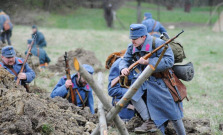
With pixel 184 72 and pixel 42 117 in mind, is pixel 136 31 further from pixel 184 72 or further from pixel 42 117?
pixel 42 117

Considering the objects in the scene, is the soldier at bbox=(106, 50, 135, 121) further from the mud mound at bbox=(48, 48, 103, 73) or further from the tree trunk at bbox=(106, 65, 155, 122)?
the mud mound at bbox=(48, 48, 103, 73)

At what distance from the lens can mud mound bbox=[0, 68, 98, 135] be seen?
13.9 ft

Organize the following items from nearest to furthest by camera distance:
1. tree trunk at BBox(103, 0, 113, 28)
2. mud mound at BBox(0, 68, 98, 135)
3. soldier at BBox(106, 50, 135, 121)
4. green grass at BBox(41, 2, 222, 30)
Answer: mud mound at BBox(0, 68, 98, 135) < soldier at BBox(106, 50, 135, 121) < tree trunk at BBox(103, 0, 113, 28) < green grass at BBox(41, 2, 222, 30)

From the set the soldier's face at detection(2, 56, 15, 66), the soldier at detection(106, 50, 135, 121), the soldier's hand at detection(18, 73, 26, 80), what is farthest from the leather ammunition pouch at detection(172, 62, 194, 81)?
the soldier's face at detection(2, 56, 15, 66)

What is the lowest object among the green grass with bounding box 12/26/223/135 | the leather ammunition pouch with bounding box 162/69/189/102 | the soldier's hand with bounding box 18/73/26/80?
the green grass with bounding box 12/26/223/135

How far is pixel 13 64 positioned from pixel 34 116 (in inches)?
102

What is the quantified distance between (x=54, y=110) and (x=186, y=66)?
2159mm

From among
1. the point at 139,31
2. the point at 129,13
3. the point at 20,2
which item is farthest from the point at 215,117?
the point at 129,13

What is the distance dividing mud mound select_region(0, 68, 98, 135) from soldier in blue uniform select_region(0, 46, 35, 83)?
107 centimetres

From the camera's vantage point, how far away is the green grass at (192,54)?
809cm

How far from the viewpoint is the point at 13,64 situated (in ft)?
22.1

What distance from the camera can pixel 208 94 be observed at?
9.43 metres

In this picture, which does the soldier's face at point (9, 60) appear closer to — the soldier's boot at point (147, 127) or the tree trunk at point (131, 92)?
the soldier's boot at point (147, 127)

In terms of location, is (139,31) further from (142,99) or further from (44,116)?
(44,116)
